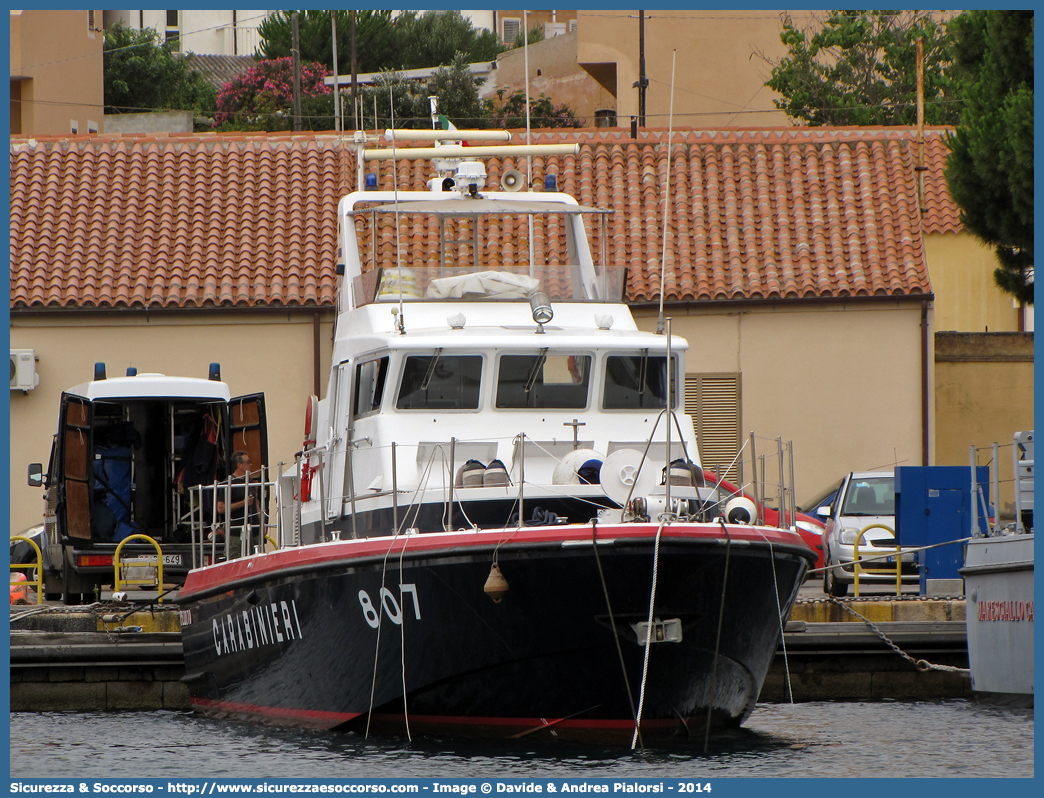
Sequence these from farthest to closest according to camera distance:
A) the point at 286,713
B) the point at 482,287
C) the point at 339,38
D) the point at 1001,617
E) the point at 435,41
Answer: the point at 435,41 < the point at 339,38 < the point at 482,287 < the point at 1001,617 < the point at 286,713

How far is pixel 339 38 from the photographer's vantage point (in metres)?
48.5

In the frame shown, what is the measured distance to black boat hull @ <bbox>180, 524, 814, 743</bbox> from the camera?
31.4 feet

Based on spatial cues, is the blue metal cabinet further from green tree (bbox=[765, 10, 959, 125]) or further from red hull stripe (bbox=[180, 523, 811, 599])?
green tree (bbox=[765, 10, 959, 125])

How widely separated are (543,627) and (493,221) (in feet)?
45.0

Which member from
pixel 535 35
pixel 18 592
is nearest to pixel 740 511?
pixel 18 592

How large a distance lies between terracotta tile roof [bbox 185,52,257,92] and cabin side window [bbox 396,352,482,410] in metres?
50.4

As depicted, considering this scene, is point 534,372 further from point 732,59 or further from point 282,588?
point 732,59

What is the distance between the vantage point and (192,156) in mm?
24734

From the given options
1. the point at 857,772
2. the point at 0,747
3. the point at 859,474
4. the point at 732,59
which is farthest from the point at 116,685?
the point at 732,59

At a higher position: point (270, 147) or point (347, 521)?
point (270, 147)

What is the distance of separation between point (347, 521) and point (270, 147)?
1522 centimetres

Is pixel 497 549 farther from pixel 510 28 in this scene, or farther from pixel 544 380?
pixel 510 28

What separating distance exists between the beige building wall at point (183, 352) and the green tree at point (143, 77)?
82.3 ft

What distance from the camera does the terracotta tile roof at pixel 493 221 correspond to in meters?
22.0
